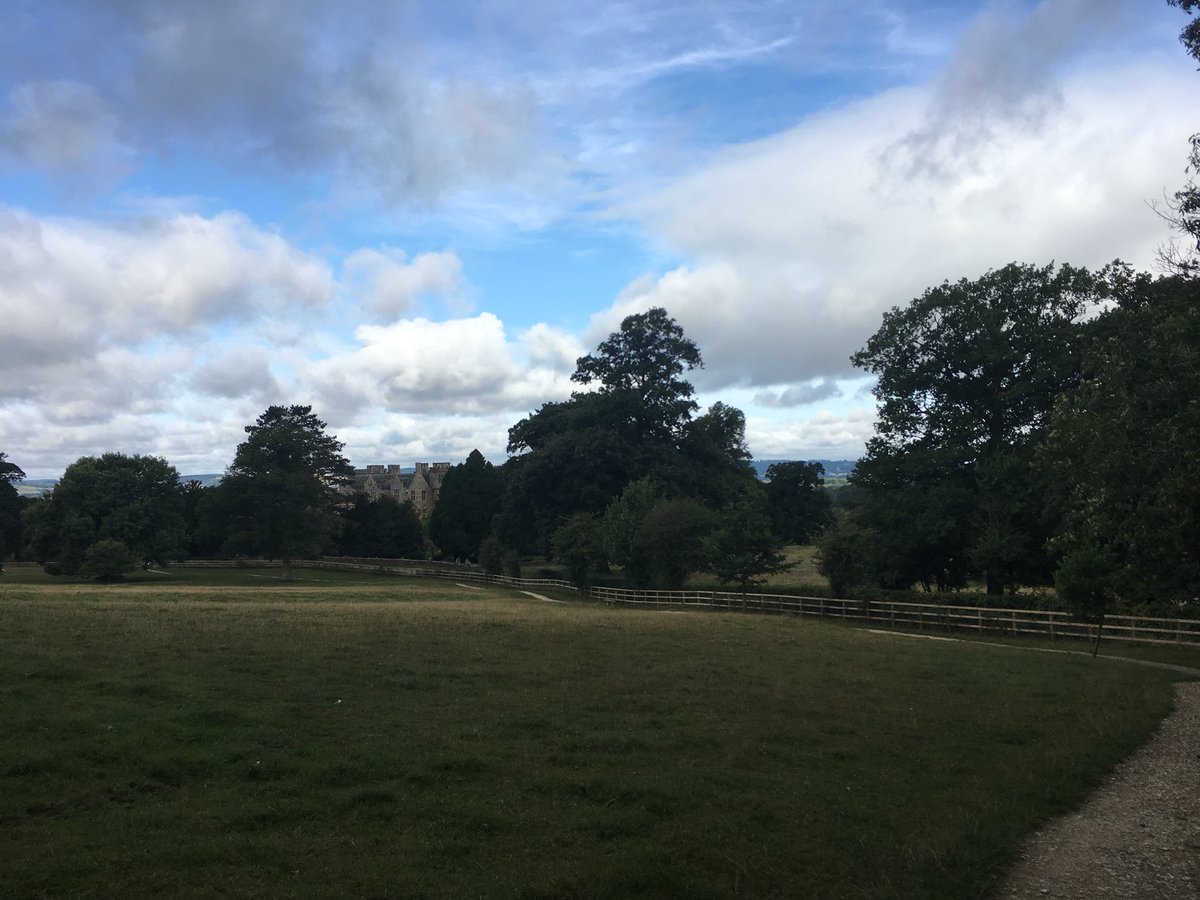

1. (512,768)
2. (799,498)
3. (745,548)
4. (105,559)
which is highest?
(799,498)

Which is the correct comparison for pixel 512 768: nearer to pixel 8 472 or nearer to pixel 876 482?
pixel 876 482

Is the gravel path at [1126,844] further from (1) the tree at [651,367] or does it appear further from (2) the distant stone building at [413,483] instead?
(2) the distant stone building at [413,483]

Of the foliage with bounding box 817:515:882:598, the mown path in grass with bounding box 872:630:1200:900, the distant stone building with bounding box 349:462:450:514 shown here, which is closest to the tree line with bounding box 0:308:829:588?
the foliage with bounding box 817:515:882:598

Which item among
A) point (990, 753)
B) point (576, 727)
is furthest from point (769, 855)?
point (990, 753)

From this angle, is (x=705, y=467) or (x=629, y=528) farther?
(x=705, y=467)

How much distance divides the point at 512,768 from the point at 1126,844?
6.53 metres

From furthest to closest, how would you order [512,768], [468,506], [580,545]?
[468,506], [580,545], [512,768]

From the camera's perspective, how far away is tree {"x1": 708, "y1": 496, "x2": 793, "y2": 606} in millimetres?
44219

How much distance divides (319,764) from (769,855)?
514 centimetres

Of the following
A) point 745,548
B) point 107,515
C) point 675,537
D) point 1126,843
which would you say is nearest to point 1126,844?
point 1126,843

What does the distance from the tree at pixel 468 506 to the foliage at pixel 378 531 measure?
6.27 m

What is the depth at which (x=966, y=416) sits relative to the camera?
40.7 metres

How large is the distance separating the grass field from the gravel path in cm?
29

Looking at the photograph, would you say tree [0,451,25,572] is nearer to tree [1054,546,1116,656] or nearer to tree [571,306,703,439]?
tree [571,306,703,439]
